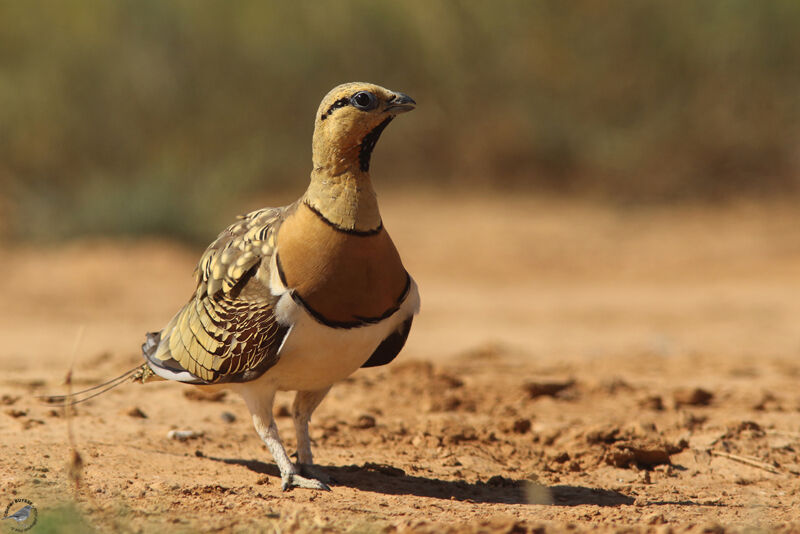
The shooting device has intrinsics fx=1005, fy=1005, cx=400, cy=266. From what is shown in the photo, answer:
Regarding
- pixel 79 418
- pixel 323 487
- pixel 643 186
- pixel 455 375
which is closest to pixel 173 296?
pixel 455 375

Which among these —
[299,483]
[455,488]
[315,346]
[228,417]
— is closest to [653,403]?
[455,488]

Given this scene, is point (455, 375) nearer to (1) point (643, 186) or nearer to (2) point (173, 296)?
(2) point (173, 296)

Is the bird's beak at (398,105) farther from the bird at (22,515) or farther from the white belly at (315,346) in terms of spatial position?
the bird at (22,515)

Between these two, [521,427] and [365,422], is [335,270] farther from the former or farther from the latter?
[521,427]

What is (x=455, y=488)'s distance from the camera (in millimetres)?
4480

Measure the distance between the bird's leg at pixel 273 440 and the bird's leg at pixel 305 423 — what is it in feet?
0.53

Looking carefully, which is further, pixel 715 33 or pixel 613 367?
pixel 715 33

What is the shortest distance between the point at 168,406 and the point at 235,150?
10.4 m

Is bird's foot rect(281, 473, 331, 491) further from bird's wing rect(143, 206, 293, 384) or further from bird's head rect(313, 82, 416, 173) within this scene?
bird's head rect(313, 82, 416, 173)

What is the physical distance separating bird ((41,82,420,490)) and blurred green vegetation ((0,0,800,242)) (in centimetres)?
1093

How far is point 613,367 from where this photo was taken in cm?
759

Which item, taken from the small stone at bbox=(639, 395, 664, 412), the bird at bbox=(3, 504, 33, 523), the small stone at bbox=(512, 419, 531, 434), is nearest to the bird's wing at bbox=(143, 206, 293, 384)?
the bird at bbox=(3, 504, 33, 523)

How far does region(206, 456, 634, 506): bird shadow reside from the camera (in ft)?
14.1

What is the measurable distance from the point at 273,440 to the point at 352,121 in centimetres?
137
